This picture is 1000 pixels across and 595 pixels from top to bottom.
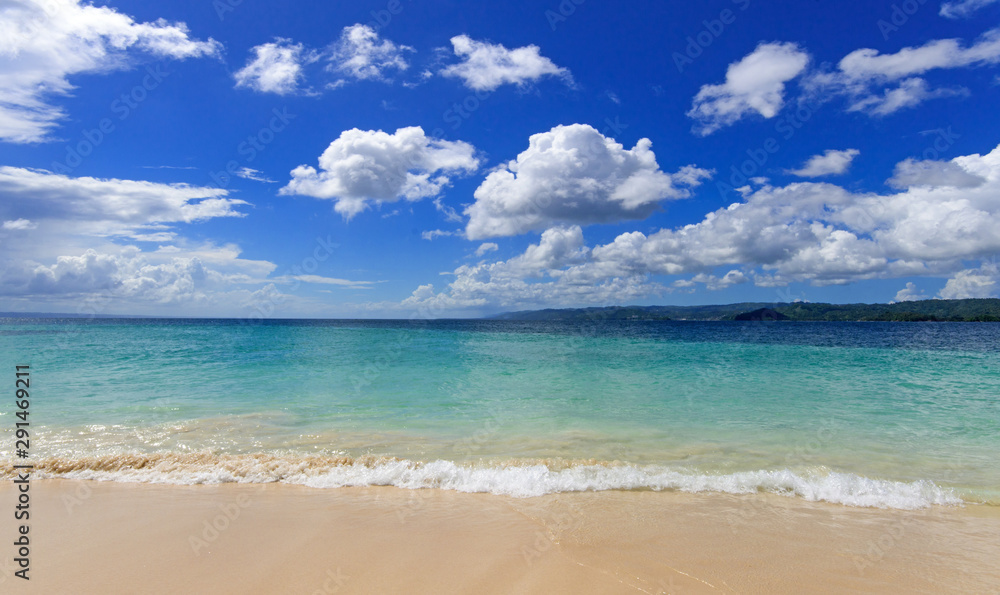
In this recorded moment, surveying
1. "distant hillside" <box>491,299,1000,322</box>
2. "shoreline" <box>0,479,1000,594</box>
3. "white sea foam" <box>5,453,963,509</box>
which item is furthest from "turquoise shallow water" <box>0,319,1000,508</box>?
"distant hillside" <box>491,299,1000,322</box>

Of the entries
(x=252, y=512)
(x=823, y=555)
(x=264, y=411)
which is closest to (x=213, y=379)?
(x=264, y=411)

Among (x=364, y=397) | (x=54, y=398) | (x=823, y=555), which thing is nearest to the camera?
(x=823, y=555)

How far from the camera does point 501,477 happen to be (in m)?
6.95

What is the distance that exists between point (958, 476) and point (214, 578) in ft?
37.2

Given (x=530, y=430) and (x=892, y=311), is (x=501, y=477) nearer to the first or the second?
(x=530, y=430)

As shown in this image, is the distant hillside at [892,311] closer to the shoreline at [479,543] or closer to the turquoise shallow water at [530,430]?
the turquoise shallow water at [530,430]

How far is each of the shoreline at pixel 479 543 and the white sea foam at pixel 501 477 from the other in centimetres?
26

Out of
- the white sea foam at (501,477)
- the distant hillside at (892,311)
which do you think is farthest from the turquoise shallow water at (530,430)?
the distant hillside at (892,311)

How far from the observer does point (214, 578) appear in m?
4.23

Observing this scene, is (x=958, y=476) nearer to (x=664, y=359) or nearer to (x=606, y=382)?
(x=606, y=382)

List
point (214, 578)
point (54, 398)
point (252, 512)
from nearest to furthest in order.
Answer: point (214, 578) < point (252, 512) < point (54, 398)

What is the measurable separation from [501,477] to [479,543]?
2018 millimetres

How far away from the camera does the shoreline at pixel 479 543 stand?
13.8 feet

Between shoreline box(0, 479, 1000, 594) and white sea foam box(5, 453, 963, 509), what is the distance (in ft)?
0.85
